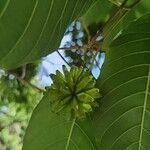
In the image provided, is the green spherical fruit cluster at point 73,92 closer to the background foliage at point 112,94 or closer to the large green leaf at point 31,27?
the background foliage at point 112,94

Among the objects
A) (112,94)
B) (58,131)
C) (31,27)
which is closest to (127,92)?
(112,94)

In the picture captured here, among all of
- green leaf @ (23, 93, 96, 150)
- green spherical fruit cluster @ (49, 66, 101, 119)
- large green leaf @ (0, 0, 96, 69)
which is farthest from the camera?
green leaf @ (23, 93, 96, 150)

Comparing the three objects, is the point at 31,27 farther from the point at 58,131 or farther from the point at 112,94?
the point at 58,131

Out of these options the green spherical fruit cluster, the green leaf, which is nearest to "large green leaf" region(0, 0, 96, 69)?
the green spherical fruit cluster

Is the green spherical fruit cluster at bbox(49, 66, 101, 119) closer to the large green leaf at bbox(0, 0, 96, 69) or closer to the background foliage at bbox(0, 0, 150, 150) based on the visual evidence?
the background foliage at bbox(0, 0, 150, 150)

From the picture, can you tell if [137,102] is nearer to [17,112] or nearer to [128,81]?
[128,81]

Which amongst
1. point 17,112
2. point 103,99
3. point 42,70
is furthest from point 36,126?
point 17,112

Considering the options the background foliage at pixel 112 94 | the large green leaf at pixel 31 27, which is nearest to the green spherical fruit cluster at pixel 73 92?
the background foliage at pixel 112 94

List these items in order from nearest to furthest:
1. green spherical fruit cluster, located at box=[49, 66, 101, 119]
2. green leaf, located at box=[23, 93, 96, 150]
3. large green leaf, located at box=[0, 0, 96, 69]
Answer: large green leaf, located at box=[0, 0, 96, 69] → green spherical fruit cluster, located at box=[49, 66, 101, 119] → green leaf, located at box=[23, 93, 96, 150]

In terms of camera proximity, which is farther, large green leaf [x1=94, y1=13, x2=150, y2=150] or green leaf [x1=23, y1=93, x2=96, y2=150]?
green leaf [x1=23, y1=93, x2=96, y2=150]
